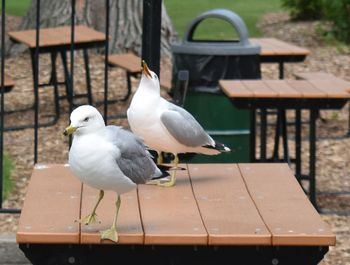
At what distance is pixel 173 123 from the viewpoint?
172 inches

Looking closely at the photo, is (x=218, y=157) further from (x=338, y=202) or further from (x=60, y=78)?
(x=60, y=78)

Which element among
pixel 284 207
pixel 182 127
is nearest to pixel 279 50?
pixel 182 127

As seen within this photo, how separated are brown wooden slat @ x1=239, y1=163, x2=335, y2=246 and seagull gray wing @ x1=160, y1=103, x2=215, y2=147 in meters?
0.25

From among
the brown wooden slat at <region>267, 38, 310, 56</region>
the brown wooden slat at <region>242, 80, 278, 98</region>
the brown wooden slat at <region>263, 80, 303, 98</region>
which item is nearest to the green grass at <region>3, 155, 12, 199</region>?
the brown wooden slat at <region>242, 80, 278, 98</region>

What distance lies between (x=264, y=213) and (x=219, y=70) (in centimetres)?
388

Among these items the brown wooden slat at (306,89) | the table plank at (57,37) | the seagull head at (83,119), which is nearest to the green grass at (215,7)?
the table plank at (57,37)

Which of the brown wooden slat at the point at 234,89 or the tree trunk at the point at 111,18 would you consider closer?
the brown wooden slat at the point at 234,89

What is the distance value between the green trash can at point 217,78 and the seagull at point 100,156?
387cm

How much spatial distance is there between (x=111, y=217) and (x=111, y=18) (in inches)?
290

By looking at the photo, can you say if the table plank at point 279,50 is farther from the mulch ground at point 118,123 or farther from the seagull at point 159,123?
the seagull at point 159,123

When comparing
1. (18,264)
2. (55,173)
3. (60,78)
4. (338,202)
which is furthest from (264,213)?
(60,78)

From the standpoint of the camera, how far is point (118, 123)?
927cm

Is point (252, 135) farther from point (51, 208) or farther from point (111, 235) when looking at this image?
point (111, 235)

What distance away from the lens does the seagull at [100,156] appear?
3572mm
